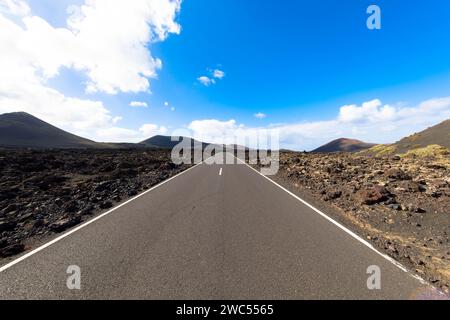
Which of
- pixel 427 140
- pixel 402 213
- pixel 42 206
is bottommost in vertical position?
pixel 42 206

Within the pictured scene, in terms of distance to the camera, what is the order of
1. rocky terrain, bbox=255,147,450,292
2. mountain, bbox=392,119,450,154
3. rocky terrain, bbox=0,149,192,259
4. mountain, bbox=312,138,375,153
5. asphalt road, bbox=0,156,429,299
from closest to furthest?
1. asphalt road, bbox=0,156,429,299
2. rocky terrain, bbox=255,147,450,292
3. rocky terrain, bbox=0,149,192,259
4. mountain, bbox=392,119,450,154
5. mountain, bbox=312,138,375,153

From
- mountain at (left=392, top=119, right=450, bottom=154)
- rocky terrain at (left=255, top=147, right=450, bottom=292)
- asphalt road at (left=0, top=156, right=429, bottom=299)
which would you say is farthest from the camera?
mountain at (left=392, top=119, right=450, bottom=154)

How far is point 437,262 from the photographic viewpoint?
452cm

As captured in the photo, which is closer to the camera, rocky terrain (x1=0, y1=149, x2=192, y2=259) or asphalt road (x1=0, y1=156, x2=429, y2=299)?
asphalt road (x1=0, y1=156, x2=429, y2=299)

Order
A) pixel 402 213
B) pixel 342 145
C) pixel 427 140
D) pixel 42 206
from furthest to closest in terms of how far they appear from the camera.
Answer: pixel 342 145 < pixel 427 140 < pixel 42 206 < pixel 402 213

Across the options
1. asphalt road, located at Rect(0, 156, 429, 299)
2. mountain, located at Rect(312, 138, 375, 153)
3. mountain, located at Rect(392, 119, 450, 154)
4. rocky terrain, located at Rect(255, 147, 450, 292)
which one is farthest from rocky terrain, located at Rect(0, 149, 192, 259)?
mountain, located at Rect(312, 138, 375, 153)

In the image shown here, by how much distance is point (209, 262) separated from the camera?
4.23 metres

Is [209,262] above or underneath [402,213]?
underneath

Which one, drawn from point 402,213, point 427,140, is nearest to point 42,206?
point 402,213

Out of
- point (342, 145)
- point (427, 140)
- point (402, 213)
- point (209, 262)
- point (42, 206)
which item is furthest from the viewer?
point (342, 145)

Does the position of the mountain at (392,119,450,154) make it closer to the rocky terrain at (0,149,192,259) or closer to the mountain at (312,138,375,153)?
the rocky terrain at (0,149,192,259)

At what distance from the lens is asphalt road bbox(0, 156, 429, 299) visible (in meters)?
3.42

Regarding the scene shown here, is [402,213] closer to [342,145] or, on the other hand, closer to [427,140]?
[427,140]

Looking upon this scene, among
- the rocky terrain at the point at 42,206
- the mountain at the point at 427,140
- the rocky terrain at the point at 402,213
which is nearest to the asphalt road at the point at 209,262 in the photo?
the rocky terrain at the point at 402,213
